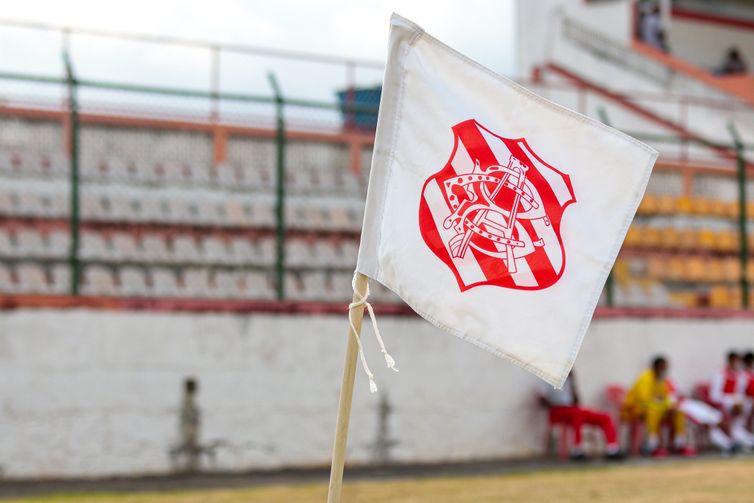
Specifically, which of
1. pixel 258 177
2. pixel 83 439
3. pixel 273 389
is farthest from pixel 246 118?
pixel 83 439

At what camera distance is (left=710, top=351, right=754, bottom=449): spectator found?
1561 cm

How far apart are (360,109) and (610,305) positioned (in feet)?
13.2

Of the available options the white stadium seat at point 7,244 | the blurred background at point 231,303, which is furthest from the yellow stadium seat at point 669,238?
the white stadium seat at point 7,244

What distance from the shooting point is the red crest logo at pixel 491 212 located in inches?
187

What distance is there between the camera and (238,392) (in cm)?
1280

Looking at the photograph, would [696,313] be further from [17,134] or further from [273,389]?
[17,134]

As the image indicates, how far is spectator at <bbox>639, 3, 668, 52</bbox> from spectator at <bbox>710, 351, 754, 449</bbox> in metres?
13.2

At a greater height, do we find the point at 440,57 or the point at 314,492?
the point at 440,57

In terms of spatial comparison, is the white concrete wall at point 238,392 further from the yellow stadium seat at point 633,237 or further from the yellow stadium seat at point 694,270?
the yellow stadium seat at point 694,270

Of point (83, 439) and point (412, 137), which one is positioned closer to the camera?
point (412, 137)

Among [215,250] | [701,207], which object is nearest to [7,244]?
[215,250]

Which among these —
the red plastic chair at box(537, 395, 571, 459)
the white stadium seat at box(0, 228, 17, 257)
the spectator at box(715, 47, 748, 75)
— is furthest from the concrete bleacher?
the spectator at box(715, 47, 748, 75)

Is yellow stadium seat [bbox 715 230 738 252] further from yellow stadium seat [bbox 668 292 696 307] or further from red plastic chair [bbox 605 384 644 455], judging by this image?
red plastic chair [bbox 605 384 644 455]

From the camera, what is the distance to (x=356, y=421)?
13.2 metres
